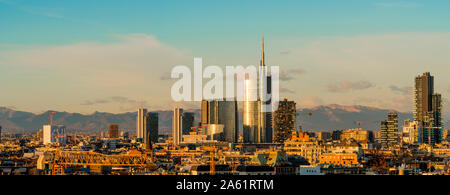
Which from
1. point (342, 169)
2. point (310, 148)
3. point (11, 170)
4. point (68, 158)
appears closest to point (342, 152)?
point (310, 148)

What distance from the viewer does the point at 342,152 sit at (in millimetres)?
160500

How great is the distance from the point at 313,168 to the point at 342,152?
45.4 m
